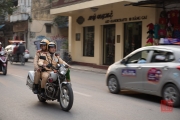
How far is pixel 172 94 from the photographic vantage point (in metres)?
7.98

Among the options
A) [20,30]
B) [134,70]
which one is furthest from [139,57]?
[20,30]

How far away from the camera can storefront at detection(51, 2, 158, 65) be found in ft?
59.1

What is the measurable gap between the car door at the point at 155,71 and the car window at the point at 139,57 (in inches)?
13.9

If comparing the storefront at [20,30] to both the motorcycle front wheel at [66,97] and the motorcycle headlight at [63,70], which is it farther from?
the motorcycle front wheel at [66,97]

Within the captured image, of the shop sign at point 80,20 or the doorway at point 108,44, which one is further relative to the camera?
the shop sign at point 80,20

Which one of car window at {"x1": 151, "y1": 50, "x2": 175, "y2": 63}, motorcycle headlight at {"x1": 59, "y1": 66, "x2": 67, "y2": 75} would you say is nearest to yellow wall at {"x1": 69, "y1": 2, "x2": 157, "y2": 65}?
car window at {"x1": 151, "y1": 50, "x2": 175, "y2": 63}

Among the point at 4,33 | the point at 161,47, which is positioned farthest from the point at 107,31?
the point at 4,33

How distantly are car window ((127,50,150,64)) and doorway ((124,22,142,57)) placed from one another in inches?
337

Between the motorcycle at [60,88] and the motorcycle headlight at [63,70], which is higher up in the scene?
the motorcycle headlight at [63,70]

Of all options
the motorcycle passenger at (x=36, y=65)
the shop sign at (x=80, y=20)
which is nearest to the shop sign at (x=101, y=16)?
the shop sign at (x=80, y=20)

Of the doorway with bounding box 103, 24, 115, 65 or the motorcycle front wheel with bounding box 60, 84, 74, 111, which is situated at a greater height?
the doorway with bounding box 103, 24, 115, 65

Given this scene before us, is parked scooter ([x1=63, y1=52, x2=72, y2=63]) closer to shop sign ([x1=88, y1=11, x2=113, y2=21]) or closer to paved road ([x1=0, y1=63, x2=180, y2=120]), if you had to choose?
shop sign ([x1=88, y1=11, x2=113, y2=21])

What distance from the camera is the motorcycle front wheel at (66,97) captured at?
22.9ft

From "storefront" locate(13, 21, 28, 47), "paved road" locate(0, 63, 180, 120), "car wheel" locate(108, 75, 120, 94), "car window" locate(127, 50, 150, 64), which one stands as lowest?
"paved road" locate(0, 63, 180, 120)
